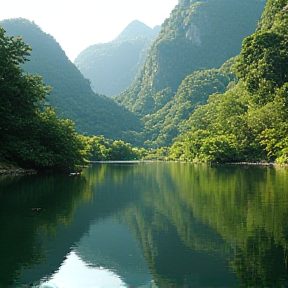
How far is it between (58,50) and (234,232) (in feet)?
638

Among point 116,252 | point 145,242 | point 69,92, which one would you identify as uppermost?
point 69,92

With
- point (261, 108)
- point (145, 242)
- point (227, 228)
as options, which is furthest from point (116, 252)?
point (261, 108)

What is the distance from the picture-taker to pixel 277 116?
2354 inches

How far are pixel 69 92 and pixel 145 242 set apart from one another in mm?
155080

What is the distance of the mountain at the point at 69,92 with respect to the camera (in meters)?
148

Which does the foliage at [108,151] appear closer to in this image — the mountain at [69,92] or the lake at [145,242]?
the mountain at [69,92]

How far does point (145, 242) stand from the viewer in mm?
11062

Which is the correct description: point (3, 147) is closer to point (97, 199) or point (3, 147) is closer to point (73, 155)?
point (73, 155)

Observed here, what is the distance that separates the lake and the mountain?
382ft

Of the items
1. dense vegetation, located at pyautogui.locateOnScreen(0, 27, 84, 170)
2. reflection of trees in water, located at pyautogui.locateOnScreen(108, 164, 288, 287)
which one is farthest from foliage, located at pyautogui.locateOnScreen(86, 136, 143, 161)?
reflection of trees in water, located at pyautogui.locateOnScreen(108, 164, 288, 287)

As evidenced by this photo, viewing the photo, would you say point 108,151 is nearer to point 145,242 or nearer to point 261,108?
point 261,108

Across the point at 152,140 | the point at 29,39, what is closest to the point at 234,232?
the point at 152,140

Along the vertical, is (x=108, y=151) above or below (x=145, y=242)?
above

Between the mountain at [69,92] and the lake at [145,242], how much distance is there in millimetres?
116582
